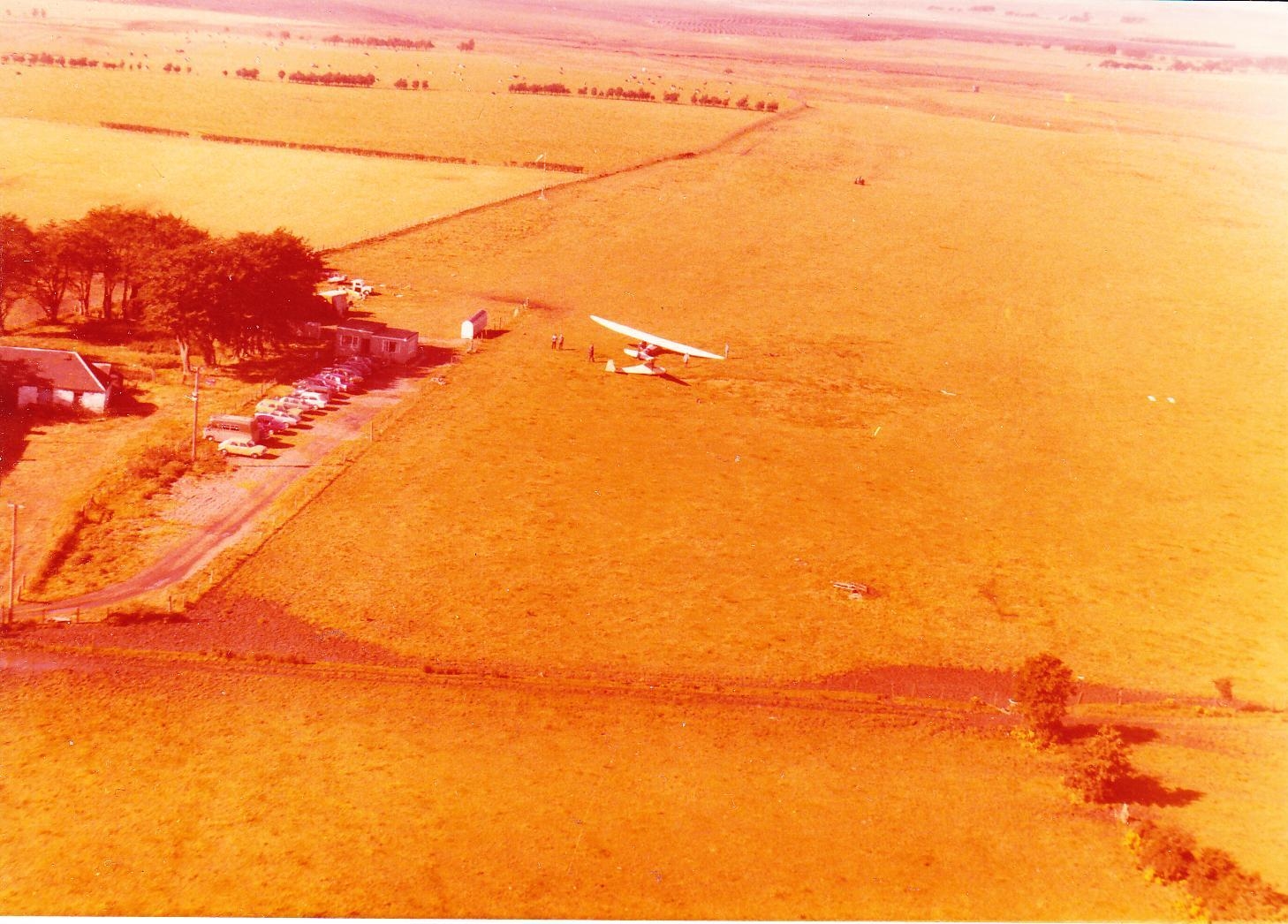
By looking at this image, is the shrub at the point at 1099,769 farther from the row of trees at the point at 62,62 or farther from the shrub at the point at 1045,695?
the row of trees at the point at 62,62

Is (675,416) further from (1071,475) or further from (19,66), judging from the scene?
(19,66)

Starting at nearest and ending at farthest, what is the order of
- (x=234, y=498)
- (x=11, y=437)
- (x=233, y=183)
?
(x=234, y=498)
(x=11, y=437)
(x=233, y=183)

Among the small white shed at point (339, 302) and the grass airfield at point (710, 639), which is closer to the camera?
the grass airfield at point (710, 639)

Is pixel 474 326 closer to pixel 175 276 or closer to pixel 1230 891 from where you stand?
pixel 175 276

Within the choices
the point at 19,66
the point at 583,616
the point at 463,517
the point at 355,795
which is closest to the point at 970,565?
the point at 583,616

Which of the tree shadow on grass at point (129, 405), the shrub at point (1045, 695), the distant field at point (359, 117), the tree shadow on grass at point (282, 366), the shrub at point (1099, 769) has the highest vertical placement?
the distant field at point (359, 117)

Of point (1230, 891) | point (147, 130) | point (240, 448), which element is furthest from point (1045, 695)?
point (147, 130)

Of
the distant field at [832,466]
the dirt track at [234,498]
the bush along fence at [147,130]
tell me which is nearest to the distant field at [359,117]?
the bush along fence at [147,130]
